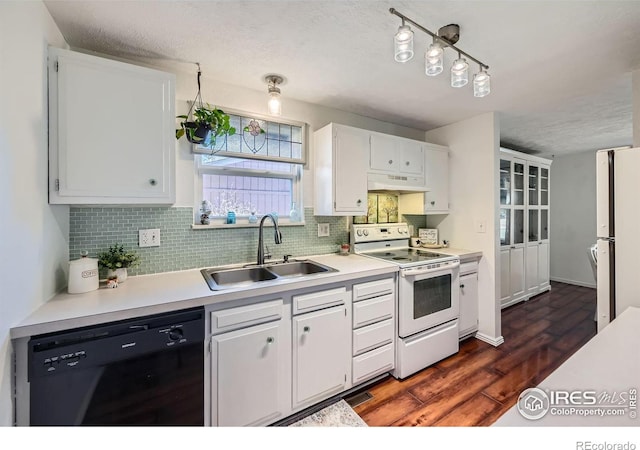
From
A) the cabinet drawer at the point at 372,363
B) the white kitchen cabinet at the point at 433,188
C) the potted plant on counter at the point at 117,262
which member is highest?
the white kitchen cabinet at the point at 433,188

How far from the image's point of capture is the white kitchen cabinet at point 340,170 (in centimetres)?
223

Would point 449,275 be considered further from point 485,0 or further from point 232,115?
point 232,115

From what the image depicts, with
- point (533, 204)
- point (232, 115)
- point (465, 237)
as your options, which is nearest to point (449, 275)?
point (465, 237)

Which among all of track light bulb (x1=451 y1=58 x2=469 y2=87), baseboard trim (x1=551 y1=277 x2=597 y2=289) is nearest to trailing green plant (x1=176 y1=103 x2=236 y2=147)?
track light bulb (x1=451 y1=58 x2=469 y2=87)

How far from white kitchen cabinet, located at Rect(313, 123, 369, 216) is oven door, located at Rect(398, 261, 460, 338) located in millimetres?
736

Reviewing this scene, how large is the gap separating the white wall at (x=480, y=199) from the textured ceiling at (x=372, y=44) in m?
0.37

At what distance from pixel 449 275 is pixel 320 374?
1415 millimetres

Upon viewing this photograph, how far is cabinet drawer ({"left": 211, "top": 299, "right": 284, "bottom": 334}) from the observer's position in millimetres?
1405

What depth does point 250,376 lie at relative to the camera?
1499 millimetres

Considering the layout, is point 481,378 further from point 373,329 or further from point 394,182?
point 394,182

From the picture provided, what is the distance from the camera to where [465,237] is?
286 centimetres

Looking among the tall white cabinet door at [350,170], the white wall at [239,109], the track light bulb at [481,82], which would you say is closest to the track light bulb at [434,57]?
the track light bulb at [481,82]

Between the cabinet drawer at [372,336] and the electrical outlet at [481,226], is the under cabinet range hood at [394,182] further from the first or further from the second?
the cabinet drawer at [372,336]

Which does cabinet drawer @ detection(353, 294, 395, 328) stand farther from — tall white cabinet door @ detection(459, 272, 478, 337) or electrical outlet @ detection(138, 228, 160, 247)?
electrical outlet @ detection(138, 228, 160, 247)
